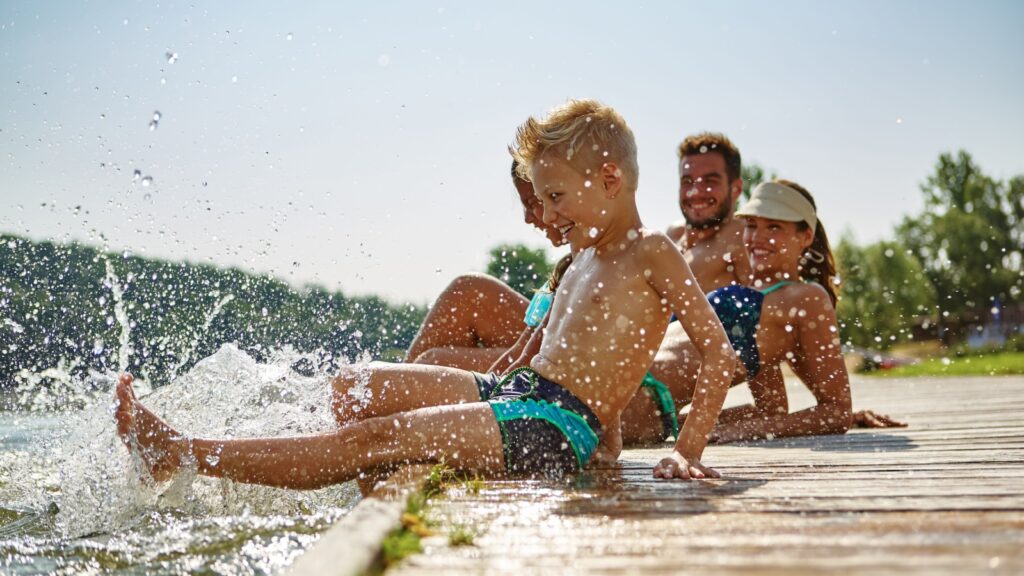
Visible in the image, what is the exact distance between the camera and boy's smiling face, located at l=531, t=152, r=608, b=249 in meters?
3.28

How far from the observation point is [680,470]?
9.51 ft

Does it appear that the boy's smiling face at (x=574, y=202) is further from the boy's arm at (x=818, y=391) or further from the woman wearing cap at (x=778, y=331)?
the boy's arm at (x=818, y=391)

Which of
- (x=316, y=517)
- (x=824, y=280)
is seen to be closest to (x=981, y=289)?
(x=824, y=280)

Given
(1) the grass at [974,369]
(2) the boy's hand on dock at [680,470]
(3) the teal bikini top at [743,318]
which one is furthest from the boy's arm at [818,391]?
(1) the grass at [974,369]

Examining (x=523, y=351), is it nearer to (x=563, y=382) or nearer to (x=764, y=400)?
(x=563, y=382)

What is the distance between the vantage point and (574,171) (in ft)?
10.8

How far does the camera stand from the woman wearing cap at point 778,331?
183 inches

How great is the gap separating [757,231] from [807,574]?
3.65m

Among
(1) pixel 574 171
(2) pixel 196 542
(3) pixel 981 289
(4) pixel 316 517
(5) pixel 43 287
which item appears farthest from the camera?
(3) pixel 981 289

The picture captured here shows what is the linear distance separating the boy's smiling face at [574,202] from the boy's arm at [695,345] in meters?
0.23

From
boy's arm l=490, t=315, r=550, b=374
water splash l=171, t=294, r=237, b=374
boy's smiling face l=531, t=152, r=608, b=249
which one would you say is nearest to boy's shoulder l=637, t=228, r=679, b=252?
boy's smiling face l=531, t=152, r=608, b=249

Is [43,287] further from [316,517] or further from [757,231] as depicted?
[757,231]

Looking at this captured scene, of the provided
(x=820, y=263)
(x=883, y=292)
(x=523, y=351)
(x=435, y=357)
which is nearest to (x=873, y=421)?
(x=820, y=263)

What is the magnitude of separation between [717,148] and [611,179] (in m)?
3.19
